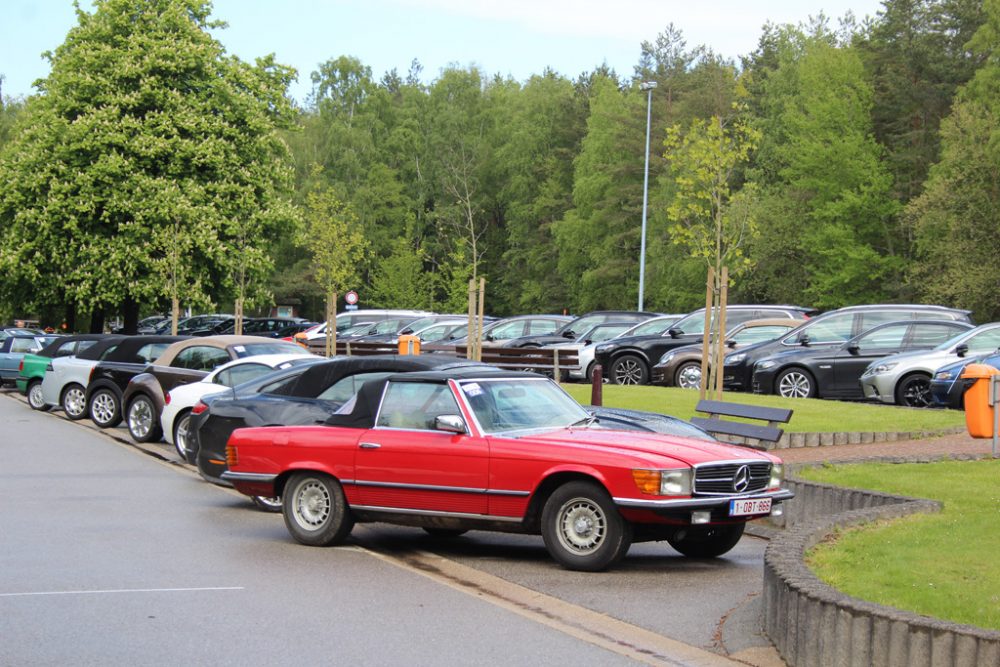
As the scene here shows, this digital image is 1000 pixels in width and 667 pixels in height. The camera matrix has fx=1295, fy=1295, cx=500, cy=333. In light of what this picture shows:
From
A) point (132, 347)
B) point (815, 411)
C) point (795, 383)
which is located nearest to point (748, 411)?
point (815, 411)

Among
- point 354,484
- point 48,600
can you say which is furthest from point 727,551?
point 48,600

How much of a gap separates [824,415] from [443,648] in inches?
547

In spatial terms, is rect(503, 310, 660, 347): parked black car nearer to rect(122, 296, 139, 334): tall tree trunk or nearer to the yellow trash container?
the yellow trash container

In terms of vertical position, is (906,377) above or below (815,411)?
above

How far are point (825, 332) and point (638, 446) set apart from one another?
56.5ft

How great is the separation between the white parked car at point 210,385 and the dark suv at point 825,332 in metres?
10.6

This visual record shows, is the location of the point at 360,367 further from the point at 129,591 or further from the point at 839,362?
the point at 839,362

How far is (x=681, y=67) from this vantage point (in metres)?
85.4

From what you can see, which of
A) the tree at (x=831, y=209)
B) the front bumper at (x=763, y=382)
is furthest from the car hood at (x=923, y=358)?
the tree at (x=831, y=209)

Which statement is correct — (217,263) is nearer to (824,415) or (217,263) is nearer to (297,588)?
(824,415)

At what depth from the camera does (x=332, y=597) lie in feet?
30.0

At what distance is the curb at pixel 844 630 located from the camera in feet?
20.2

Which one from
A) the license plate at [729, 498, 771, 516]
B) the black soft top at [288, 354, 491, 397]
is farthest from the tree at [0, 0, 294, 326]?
the license plate at [729, 498, 771, 516]

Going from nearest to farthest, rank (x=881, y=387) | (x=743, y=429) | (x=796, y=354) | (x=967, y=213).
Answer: (x=743, y=429) → (x=881, y=387) → (x=796, y=354) → (x=967, y=213)
